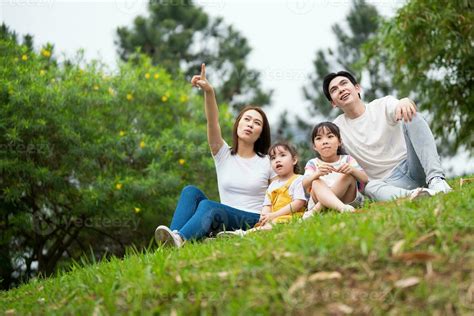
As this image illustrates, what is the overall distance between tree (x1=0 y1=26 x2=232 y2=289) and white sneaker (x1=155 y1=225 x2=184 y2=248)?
15.1 feet

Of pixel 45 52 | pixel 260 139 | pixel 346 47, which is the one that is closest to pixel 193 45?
pixel 346 47

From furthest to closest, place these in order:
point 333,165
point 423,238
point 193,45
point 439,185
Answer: point 193,45 → point 333,165 → point 439,185 → point 423,238

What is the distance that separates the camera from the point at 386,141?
4676 mm

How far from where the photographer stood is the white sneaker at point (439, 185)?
409 cm

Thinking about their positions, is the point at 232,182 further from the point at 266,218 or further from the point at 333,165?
the point at 333,165

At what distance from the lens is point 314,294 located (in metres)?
2.48

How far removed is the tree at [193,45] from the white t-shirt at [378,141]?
15.3 m

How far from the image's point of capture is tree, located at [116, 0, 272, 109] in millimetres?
20312

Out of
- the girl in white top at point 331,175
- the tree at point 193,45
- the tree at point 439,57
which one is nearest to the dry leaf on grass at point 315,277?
the girl in white top at point 331,175

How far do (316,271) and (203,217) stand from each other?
6.49 feet

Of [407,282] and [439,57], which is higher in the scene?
[439,57]

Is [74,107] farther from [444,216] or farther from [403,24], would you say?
[444,216]

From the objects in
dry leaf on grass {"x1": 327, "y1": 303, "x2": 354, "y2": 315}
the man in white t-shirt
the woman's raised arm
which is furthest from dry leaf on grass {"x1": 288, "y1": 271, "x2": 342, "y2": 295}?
the woman's raised arm

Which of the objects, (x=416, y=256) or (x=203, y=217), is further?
(x=203, y=217)
